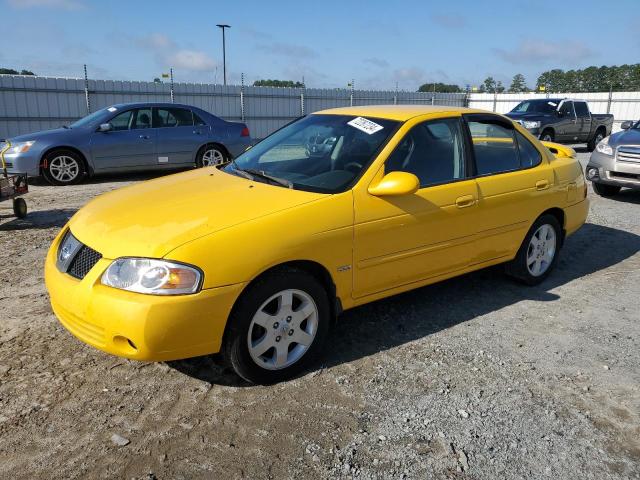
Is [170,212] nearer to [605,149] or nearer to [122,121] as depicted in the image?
[122,121]

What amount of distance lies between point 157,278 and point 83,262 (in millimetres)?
610

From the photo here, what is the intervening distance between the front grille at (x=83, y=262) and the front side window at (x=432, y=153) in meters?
1.91

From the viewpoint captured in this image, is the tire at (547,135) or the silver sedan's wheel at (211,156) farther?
the tire at (547,135)

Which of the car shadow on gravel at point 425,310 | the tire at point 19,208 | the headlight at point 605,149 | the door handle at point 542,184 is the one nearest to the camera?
the car shadow on gravel at point 425,310

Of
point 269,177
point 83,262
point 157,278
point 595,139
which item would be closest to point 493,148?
point 269,177

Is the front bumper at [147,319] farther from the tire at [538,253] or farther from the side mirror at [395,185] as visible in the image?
the tire at [538,253]

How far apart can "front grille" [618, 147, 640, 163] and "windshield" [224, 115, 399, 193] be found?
6538 millimetres

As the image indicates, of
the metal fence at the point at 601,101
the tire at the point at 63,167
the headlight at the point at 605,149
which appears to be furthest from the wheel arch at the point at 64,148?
the metal fence at the point at 601,101

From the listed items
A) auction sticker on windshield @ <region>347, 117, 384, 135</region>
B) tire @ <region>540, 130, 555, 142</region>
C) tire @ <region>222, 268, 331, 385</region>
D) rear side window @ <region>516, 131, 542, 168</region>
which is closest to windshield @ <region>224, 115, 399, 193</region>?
auction sticker on windshield @ <region>347, 117, 384, 135</region>

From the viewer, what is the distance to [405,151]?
12.6ft

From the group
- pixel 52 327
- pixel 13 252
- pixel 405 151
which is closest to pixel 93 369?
pixel 52 327

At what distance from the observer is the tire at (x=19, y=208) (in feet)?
23.0

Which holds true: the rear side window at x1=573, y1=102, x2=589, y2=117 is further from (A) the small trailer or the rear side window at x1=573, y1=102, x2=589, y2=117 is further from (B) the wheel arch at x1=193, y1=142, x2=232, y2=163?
(A) the small trailer

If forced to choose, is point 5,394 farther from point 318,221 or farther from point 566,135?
point 566,135
